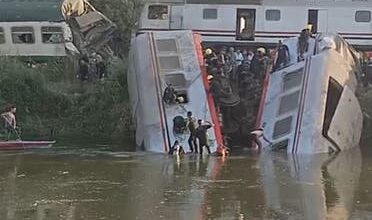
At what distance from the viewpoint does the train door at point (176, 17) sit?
36.1 m

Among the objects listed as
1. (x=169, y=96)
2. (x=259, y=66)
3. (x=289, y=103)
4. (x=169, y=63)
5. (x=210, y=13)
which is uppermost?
(x=210, y=13)

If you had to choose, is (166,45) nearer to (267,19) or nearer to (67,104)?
(67,104)

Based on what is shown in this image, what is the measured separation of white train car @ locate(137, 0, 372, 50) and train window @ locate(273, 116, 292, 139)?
11.6 metres

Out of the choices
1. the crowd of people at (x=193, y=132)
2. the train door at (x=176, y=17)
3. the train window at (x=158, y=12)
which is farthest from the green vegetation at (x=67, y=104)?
the train window at (x=158, y=12)

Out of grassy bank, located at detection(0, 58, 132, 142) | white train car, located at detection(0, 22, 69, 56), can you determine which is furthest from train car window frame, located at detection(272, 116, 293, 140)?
white train car, located at detection(0, 22, 69, 56)

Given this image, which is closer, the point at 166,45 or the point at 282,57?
the point at 282,57

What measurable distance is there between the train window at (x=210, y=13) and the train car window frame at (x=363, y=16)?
5.79 metres

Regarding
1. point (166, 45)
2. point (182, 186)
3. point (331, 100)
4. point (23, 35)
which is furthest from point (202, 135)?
point (23, 35)

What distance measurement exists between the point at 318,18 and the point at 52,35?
36.1 ft

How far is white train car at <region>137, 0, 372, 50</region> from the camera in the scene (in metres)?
35.9

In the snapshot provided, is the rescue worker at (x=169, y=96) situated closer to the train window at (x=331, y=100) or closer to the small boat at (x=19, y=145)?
the small boat at (x=19, y=145)

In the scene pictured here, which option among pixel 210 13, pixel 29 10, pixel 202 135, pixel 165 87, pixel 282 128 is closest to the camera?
pixel 202 135

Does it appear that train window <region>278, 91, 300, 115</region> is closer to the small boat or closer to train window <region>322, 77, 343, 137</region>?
train window <region>322, 77, 343, 137</region>

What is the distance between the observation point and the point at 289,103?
24.8m
